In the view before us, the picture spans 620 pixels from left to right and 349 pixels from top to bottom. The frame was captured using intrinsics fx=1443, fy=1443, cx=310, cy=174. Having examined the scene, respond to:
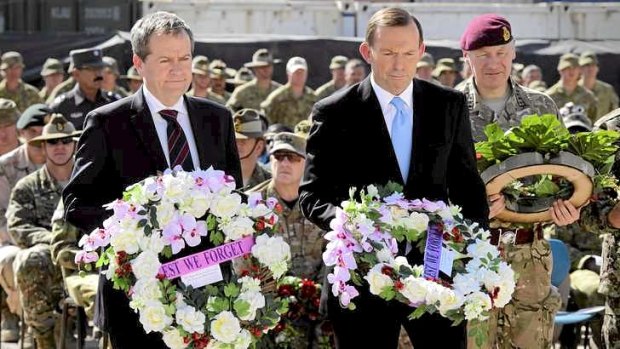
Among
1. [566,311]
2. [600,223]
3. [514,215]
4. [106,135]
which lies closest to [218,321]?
[106,135]

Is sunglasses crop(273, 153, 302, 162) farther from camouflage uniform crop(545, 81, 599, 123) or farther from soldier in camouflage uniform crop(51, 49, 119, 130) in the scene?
camouflage uniform crop(545, 81, 599, 123)

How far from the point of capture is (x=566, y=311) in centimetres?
979

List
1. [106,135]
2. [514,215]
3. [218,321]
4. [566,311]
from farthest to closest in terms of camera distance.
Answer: [566,311] < [514,215] < [106,135] < [218,321]

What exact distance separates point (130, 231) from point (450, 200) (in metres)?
1.39

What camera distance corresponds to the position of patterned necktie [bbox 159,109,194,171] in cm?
569

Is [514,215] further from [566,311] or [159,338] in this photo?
[566,311]

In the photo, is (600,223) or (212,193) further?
(600,223)

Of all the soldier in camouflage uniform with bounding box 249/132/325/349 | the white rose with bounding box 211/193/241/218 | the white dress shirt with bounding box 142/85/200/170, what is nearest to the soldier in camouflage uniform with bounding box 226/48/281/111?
the soldier in camouflage uniform with bounding box 249/132/325/349

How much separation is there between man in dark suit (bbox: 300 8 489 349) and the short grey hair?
0.69 metres

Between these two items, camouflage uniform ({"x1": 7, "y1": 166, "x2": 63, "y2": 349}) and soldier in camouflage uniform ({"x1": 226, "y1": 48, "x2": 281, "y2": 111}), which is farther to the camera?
soldier in camouflage uniform ({"x1": 226, "y1": 48, "x2": 281, "y2": 111})

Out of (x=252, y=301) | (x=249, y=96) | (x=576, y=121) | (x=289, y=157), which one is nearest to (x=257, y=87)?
(x=249, y=96)

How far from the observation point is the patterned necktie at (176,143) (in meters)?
5.69

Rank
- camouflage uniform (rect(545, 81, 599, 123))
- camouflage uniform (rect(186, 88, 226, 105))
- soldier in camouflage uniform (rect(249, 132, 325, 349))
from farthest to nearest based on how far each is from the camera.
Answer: camouflage uniform (rect(545, 81, 599, 123))
camouflage uniform (rect(186, 88, 226, 105))
soldier in camouflage uniform (rect(249, 132, 325, 349))

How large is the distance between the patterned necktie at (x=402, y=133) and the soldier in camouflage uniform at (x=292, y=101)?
10.8 metres
